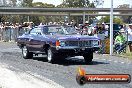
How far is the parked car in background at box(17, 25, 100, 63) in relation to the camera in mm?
15500

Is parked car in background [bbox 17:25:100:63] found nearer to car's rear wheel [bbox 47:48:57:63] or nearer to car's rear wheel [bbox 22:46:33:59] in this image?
car's rear wheel [bbox 47:48:57:63]

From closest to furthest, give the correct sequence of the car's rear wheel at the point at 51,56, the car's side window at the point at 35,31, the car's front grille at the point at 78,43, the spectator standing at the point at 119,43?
the car's front grille at the point at 78,43 < the car's rear wheel at the point at 51,56 < the car's side window at the point at 35,31 < the spectator standing at the point at 119,43

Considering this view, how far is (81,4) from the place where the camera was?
370 feet

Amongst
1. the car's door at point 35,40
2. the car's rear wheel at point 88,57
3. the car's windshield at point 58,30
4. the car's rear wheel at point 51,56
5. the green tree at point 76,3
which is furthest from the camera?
the green tree at point 76,3

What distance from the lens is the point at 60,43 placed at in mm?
15430

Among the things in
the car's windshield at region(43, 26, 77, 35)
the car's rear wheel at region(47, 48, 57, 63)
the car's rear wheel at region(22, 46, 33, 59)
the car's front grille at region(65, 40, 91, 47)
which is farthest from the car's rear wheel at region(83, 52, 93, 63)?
the car's rear wheel at region(22, 46, 33, 59)

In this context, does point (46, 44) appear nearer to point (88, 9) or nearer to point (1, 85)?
point (1, 85)

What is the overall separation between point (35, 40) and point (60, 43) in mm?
2363

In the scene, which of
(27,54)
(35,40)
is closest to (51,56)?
(35,40)

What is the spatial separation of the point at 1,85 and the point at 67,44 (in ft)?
23.7

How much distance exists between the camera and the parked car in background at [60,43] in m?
15.5

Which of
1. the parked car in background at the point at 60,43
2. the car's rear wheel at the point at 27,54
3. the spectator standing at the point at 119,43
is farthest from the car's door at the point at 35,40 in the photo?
the spectator standing at the point at 119,43

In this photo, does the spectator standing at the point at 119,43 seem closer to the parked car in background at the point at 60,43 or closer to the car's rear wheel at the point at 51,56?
the parked car in background at the point at 60,43

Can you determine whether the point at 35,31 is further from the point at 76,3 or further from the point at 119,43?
the point at 76,3
